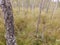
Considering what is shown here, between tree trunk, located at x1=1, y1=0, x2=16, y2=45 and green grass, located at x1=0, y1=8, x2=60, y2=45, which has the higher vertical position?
tree trunk, located at x1=1, y1=0, x2=16, y2=45

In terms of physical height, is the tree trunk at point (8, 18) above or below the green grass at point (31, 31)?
above

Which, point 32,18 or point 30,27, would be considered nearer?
point 30,27

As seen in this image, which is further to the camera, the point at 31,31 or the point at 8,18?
the point at 31,31

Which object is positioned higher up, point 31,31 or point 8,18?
point 8,18

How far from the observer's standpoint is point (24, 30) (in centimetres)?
666

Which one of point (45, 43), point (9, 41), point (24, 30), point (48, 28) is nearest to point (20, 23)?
point (24, 30)

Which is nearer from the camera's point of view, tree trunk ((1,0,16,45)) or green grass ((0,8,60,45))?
tree trunk ((1,0,16,45))

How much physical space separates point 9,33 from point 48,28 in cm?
321

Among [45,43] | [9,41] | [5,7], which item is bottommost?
[45,43]

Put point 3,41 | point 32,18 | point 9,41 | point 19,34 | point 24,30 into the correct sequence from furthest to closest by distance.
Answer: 1. point 32,18
2. point 24,30
3. point 19,34
4. point 3,41
5. point 9,41

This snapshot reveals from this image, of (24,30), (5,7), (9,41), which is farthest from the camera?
(24,30)

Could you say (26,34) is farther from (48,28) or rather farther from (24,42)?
(48,28)

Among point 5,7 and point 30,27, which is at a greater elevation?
point 5,7

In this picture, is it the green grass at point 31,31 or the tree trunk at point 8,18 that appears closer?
the tree trunk at point 8,18
